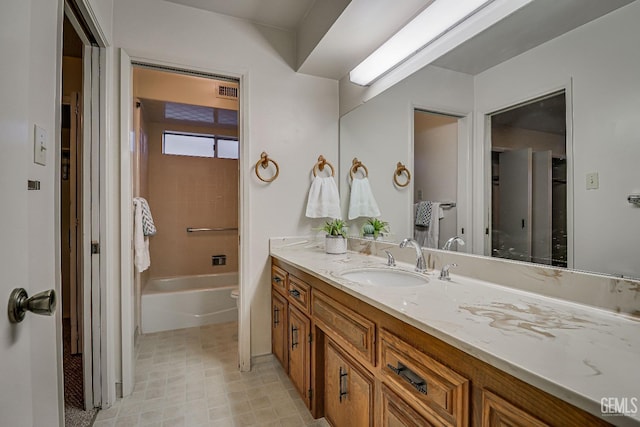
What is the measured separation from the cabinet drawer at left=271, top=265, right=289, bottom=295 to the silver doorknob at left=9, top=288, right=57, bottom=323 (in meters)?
1.27

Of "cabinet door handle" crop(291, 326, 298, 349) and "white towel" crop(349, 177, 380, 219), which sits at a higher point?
"white towel" crop(349, 177, 380, 219)

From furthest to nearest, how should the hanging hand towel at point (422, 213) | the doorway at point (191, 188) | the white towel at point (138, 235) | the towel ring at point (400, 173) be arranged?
the doorway at point (191, 188) < the white towel at point (138, 235) < the towel ring at point (400, 173) < the hanging hand towel at point (422, 213)

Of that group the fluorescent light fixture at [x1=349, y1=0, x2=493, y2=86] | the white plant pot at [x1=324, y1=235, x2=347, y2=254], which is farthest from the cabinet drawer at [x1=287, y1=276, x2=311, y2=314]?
the fluorescent light fixture at [x1=349, y1=0, x2=493, y2=86]

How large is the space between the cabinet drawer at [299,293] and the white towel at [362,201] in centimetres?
75

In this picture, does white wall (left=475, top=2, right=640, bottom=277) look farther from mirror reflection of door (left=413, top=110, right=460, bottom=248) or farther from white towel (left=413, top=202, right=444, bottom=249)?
white towel (left=413, top=202, right=444, bottom=249)

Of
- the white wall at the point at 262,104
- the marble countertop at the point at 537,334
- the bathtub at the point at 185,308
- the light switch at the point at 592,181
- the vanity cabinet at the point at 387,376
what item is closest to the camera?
the marble countertop at the point at 537,334

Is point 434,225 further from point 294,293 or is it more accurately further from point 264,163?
point 264,163

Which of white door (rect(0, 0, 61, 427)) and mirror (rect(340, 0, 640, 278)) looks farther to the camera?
mirror (rect(340, 0, 640, 278))

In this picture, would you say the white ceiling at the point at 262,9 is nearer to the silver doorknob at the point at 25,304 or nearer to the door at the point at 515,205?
the door at the point at 515,205

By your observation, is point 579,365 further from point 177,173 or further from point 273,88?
point 177,173

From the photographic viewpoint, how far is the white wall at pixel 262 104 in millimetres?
1972

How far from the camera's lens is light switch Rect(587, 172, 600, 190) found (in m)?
0.96

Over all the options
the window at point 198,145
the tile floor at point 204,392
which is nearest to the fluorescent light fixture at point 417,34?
the tile floor at point 204,392

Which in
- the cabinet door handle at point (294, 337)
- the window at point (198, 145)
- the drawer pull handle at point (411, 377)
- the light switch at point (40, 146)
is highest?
the window at point (198, 145)
